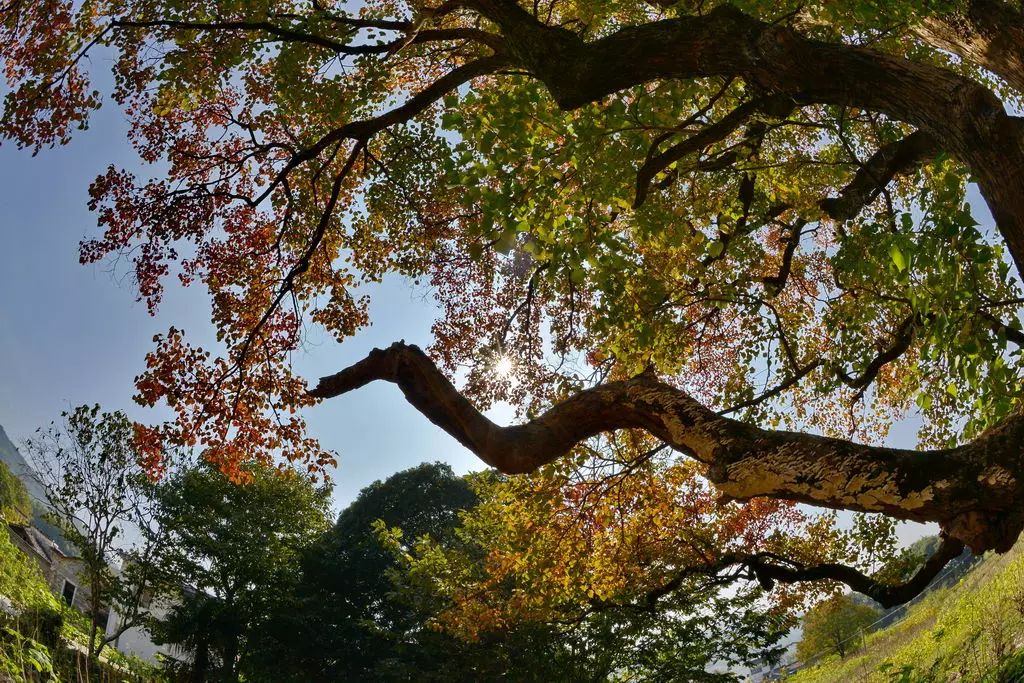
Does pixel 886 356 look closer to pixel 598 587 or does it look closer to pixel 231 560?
pixel 598 587

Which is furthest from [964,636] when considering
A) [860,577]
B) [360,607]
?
[360,607]

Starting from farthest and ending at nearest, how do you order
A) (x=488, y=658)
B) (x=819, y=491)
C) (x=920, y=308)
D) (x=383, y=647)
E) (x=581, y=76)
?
1. (x=383, y=647)
2. (x=488, y=658)
3. (x=581, y=76)
4. (x=819, y=491)
5. (x=920, y=308)

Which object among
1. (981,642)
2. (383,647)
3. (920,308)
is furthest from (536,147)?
(383,647)

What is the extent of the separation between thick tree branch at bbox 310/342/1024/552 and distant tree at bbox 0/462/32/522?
2470 cm

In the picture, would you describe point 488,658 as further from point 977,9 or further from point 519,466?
point 977,9

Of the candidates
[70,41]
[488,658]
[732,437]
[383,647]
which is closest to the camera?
[732,437]

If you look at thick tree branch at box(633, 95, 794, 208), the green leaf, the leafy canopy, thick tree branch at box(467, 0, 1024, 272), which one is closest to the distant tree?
the leafy canopy

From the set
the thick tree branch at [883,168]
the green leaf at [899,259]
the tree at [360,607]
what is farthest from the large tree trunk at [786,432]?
the tree at [360,607]

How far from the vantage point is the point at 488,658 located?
17.5m

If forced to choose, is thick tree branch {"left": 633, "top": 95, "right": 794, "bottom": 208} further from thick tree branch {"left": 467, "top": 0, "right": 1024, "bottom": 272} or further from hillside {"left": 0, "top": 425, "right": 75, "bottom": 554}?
hillside {"left": 0, "top": 425, "right": 75, "bottom": 554}

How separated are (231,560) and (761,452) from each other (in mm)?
27271

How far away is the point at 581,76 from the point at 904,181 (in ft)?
27.9

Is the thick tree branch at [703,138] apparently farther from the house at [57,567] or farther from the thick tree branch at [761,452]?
the house at [57,567]

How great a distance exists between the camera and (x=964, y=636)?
10.2m
